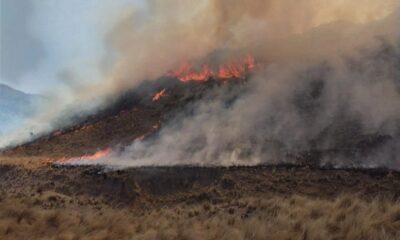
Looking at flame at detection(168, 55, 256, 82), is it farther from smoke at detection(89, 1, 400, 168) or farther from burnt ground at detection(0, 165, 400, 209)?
burnt ground at detection(0, 165, 400, 209)

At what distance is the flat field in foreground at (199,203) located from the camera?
9812mm

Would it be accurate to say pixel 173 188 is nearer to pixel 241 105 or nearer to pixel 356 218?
pixel 241 105

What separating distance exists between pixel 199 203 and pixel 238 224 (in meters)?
6.79

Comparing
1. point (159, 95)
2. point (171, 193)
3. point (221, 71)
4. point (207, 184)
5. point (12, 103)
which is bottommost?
point (171, 193)

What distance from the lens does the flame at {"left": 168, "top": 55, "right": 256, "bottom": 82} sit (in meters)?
28.8

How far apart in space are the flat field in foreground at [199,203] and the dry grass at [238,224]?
0.07ft

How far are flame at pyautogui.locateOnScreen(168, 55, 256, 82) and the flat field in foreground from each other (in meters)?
10.6

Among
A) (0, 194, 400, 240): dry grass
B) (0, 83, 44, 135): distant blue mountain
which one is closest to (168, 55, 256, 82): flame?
(0, 194, 400, 240): dry grass

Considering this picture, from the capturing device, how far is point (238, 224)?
1053cm

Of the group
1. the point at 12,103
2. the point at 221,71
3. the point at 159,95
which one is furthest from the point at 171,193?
the point at 12,103

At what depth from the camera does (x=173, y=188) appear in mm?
18656

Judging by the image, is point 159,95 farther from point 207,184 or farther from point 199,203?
point 199,203

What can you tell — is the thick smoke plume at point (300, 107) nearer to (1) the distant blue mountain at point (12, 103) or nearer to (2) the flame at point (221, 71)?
(2) the flame at point (221, 71)

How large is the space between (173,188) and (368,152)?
7670mm
